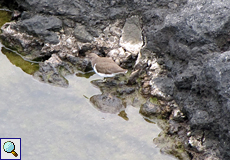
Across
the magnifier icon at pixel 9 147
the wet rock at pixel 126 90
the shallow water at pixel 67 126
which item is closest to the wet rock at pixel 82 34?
the shallow water at pixel 67 126

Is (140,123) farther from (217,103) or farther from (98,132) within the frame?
(217,103)

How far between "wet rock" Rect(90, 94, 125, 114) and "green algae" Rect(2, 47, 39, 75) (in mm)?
1432

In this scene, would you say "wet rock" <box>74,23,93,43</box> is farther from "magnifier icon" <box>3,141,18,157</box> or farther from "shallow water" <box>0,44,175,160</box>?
"magnifier icon" <box>3,141,18,157</box>

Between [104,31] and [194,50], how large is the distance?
6.67 feet

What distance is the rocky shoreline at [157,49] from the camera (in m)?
5.20

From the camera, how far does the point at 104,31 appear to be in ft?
23.1

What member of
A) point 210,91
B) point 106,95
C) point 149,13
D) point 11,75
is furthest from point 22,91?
point 210,91

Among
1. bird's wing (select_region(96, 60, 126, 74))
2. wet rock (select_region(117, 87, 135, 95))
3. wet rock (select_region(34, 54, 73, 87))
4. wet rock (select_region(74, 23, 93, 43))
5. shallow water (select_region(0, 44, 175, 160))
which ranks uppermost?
wet rock (select_region(74, 23, 93, 43))

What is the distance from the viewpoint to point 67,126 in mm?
5676

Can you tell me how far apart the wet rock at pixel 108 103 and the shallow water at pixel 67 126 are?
8 cm

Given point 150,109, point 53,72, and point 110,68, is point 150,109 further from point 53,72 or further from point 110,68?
point 53,72

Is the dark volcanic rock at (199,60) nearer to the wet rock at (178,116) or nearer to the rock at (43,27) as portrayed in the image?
the wet rock at (178,116)

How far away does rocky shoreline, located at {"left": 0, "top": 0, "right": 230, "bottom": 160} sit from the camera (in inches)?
205

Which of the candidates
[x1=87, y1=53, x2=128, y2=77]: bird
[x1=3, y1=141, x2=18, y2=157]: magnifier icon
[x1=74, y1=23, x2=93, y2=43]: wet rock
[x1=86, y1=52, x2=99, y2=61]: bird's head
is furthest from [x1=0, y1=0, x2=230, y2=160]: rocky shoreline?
[x1=3, y1=141, x2=18, y2=157]: magnifier icon
